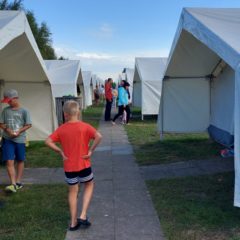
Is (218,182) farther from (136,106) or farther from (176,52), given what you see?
(136,106)

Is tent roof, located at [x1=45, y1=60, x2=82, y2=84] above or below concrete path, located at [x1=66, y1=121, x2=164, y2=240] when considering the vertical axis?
above

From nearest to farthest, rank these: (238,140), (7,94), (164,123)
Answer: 1. (238,140)
2. (7,94)
3. (164,123)

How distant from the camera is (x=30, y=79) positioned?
1105cm

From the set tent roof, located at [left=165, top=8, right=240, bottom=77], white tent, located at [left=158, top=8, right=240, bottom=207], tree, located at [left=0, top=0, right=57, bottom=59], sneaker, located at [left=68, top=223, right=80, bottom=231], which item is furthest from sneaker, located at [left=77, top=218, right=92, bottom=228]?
tree, located at [left=0, top=0, right=57, bottom=59]

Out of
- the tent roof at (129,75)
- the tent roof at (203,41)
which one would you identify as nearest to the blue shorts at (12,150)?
the tent roof at (203,41)

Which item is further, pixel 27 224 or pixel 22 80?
→ pixel 22 80

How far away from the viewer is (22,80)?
1101 cm

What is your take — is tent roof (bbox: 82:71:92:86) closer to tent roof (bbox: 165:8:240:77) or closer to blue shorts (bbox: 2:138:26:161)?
tent roof (bbox: 165:8:240:77)

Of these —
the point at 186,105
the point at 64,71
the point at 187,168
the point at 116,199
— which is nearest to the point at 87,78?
the point at 64,71

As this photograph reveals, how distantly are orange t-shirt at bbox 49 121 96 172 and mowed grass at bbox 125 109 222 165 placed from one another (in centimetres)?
439

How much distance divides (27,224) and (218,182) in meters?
3.34

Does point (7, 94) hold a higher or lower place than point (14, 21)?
lower

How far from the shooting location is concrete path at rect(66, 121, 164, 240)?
5074mm

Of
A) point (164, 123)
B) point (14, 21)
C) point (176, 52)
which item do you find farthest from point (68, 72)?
point (14, 21)
